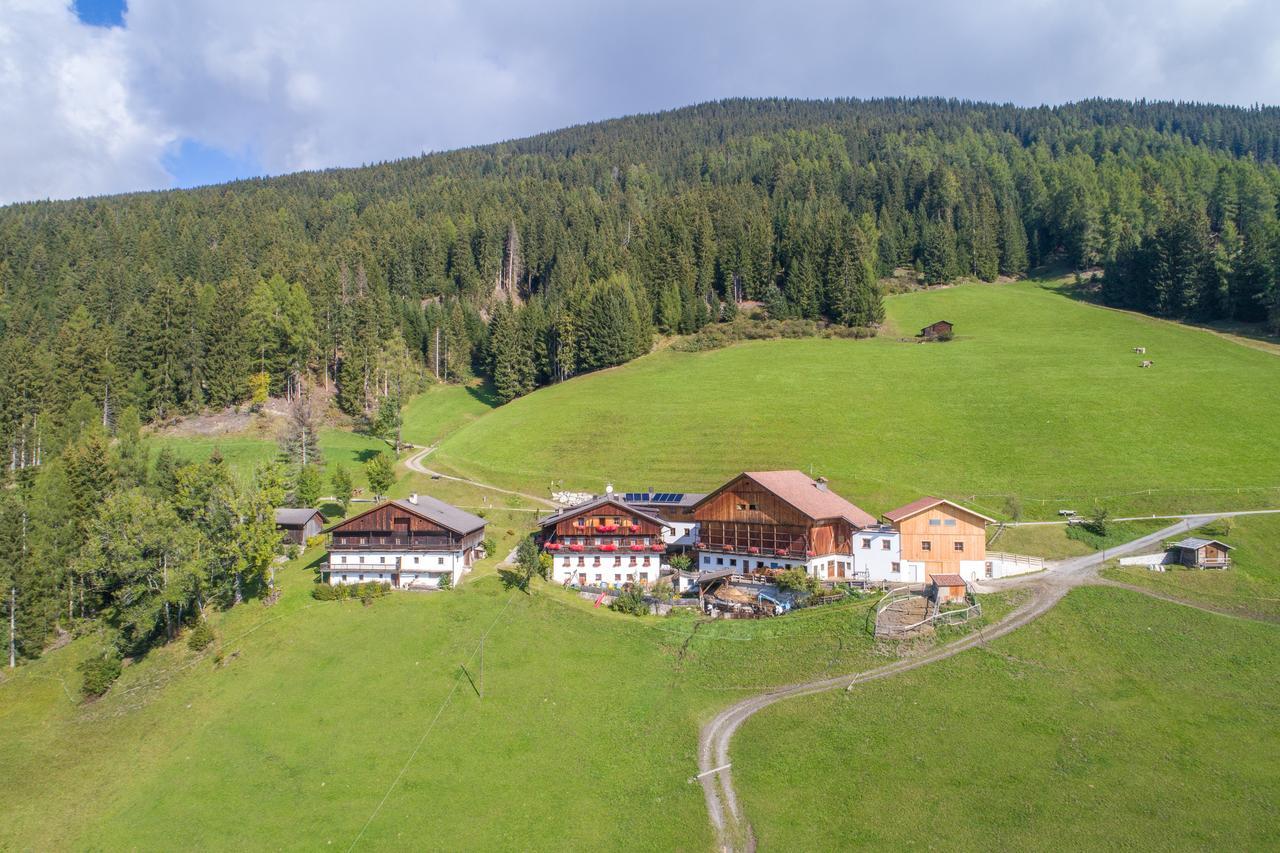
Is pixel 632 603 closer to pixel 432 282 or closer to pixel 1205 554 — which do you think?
pixel 1205 554

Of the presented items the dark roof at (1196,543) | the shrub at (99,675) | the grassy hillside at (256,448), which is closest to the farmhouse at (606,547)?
the shrub at (99,675)

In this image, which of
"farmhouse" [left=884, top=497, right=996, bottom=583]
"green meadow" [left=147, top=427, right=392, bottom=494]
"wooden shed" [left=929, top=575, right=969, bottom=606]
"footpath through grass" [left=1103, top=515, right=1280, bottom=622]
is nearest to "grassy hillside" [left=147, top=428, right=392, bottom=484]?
"green meadow" [left=147, top=427, right=392, bottom=494]

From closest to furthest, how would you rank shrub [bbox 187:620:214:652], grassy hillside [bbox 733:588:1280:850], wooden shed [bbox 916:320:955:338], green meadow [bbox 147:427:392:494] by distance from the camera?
grassy hillside [bbox 733:588:1280:850]
shrub [bbox 187:620:214:652]
green meadow [bbox 147:427:392:494]
wooden shed [bbox 916:320:955:338]

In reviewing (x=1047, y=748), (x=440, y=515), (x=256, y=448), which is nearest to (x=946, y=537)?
(x=1047, y=748)

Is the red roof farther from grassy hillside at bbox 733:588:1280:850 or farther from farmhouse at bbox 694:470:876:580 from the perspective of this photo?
grassy hillside at bbox 733:588:1280:850

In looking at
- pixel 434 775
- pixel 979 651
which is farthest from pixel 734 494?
pixel 434 775
